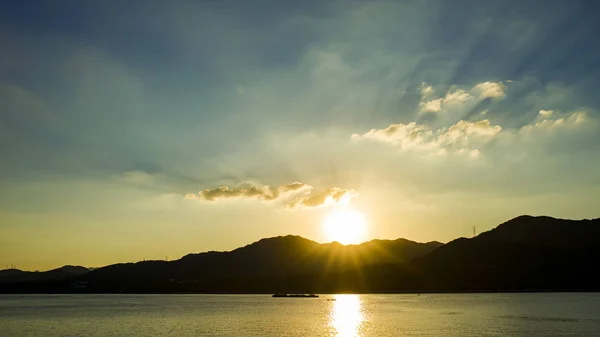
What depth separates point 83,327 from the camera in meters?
136

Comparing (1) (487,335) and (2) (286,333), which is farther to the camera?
(2) (286,333)

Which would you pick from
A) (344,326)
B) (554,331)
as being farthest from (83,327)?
(554,331)

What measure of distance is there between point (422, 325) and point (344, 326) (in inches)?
785

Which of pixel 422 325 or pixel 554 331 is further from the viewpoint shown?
pixel 422 325

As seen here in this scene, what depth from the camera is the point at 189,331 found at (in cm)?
12244

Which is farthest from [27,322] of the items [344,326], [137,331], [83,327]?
[344,326]

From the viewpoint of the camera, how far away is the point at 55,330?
12825cm

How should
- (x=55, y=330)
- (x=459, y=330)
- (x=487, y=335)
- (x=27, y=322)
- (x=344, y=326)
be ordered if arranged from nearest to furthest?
1. (x=487, y=335)
2. (x=459, y=330)
3. (x=55, y=330)
4. (x=344, y=326)
5. (x=27, y=322)

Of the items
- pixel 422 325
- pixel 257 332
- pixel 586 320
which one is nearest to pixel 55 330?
pixel 257 332

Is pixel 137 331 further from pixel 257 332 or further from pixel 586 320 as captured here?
pixel 586 320

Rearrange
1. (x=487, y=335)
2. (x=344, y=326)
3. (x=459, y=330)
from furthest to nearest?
(x=344, y=326) → (x=459, y=330) → (x=487, y=335)

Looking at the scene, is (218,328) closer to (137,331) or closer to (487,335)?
(137,331)

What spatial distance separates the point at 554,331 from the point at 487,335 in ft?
52.7

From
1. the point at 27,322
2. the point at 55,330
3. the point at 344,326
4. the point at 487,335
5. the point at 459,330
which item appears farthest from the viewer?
the point at 27,322
